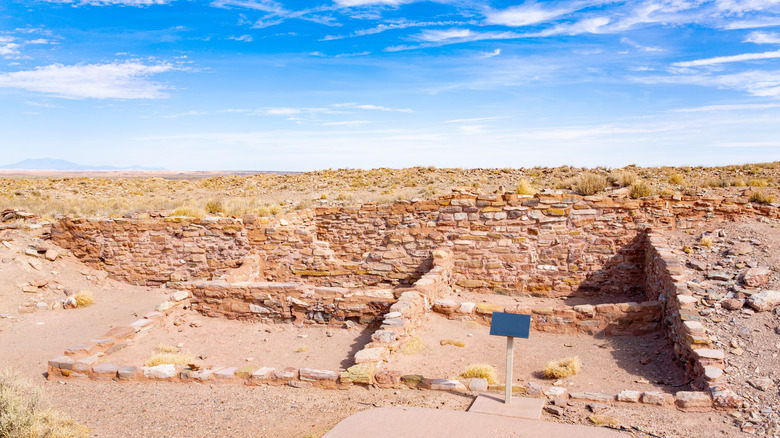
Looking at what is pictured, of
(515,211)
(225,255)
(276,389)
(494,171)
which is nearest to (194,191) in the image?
(494,171)

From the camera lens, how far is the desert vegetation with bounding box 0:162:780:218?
16.2 meters

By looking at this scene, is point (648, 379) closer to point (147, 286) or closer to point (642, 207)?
point (642, 207)

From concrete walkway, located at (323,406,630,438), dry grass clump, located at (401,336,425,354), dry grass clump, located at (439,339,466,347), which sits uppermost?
concrete walkway, located at (323,406,630,438)

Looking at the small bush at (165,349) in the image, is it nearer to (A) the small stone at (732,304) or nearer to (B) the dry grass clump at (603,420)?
(B) the dry grass clump at (603,420)

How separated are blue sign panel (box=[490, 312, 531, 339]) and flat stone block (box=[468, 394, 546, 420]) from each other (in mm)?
698

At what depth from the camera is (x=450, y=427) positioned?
4.20 m

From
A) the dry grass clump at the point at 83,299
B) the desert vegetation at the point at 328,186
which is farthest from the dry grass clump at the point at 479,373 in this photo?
the desert vegetation at the point at 328,186

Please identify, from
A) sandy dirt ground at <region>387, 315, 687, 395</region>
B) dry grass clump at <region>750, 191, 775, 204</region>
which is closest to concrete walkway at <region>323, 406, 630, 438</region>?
sandy dirt ground at <region>387, 315, 687, 395</region>

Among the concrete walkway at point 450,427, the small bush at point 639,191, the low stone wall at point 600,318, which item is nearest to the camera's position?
the concrete walkway at point 450,427

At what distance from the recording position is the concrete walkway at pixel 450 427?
4.07 metres

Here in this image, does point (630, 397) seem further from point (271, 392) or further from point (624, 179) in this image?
point (624, 179)

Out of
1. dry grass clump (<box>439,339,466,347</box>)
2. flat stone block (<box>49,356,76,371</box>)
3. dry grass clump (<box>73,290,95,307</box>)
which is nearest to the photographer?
flat stone block (<box>49,356,76,371</box>)

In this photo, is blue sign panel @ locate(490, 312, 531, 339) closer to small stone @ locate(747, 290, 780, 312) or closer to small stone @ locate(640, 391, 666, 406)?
small stone @ locate(640, 391, 666, 406)

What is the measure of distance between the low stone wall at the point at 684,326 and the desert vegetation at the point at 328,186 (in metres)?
5.38
